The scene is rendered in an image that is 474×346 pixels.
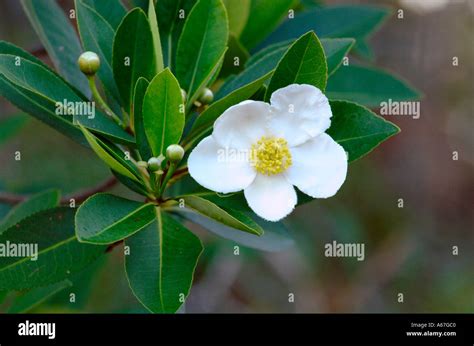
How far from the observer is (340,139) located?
1334 millimetres

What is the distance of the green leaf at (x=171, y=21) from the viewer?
5.04ft

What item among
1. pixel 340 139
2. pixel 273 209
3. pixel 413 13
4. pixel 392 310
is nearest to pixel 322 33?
pixel 340 139

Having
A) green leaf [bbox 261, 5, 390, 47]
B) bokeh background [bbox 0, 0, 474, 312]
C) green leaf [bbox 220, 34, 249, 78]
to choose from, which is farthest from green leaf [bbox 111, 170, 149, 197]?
bokeh background [bbox 0, 0, 474, 312]

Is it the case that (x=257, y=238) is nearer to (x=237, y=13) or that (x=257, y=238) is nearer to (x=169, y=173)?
(x=169, y=173)

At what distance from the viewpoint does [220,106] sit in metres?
1.30

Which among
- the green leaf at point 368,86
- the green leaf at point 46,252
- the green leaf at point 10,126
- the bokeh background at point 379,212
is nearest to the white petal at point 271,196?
the green leaf at point 46,252

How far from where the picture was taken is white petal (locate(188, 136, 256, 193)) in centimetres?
127

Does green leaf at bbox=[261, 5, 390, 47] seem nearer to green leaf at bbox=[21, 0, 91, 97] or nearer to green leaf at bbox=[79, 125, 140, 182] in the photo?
green leaf at bbox=[21, 0, 91, 97]

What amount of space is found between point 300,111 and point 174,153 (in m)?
0.25

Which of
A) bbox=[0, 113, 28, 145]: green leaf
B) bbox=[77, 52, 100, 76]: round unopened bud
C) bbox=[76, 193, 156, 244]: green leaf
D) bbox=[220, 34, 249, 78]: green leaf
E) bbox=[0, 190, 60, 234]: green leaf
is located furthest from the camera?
bbox=[0, 113, 28, 145]: green leaf

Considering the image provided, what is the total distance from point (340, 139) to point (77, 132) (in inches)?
20.9

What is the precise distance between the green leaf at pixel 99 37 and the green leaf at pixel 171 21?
0.13 metres

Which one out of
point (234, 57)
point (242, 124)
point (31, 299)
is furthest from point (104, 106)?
point (31, 299)

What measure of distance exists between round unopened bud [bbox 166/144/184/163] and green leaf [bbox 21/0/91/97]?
0.43m
